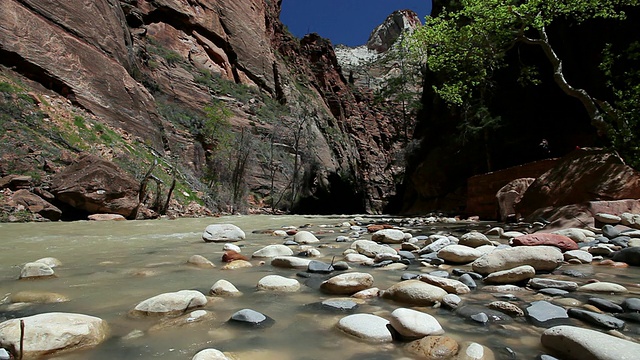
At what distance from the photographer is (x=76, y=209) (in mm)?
8336

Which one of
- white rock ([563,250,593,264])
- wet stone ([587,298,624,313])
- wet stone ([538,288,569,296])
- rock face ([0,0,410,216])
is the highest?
rock face ([0,0,410,216])

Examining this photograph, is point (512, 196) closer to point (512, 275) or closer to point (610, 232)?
point (610, 232)

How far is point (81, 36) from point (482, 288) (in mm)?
17817

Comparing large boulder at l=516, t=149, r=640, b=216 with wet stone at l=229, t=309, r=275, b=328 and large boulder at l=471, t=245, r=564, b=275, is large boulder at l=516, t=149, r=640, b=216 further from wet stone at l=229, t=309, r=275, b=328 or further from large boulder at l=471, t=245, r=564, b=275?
wet stone at l=229, t=309, r=275, b=328

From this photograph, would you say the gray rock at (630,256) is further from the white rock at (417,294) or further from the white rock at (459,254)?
the white rock at (417,294)

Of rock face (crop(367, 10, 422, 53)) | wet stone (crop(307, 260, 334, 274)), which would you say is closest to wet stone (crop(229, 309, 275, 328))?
wet stone (crop(307, 260, 334, 274))

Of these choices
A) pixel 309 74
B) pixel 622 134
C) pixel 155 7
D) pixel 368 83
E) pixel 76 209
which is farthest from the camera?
pixel 368 83

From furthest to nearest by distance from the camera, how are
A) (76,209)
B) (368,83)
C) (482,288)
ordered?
(368,83) → (76,209) → (482,288)

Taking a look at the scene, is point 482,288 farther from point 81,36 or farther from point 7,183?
point 81,36

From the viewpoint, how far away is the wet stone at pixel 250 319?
1.59 meters

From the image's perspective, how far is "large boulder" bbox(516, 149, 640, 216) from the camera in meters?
5.48

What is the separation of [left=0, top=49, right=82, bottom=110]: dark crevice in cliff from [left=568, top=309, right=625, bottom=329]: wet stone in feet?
49.7

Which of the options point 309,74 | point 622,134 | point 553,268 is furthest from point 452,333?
point 309,74

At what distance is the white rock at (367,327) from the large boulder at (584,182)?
6061 millimetres
